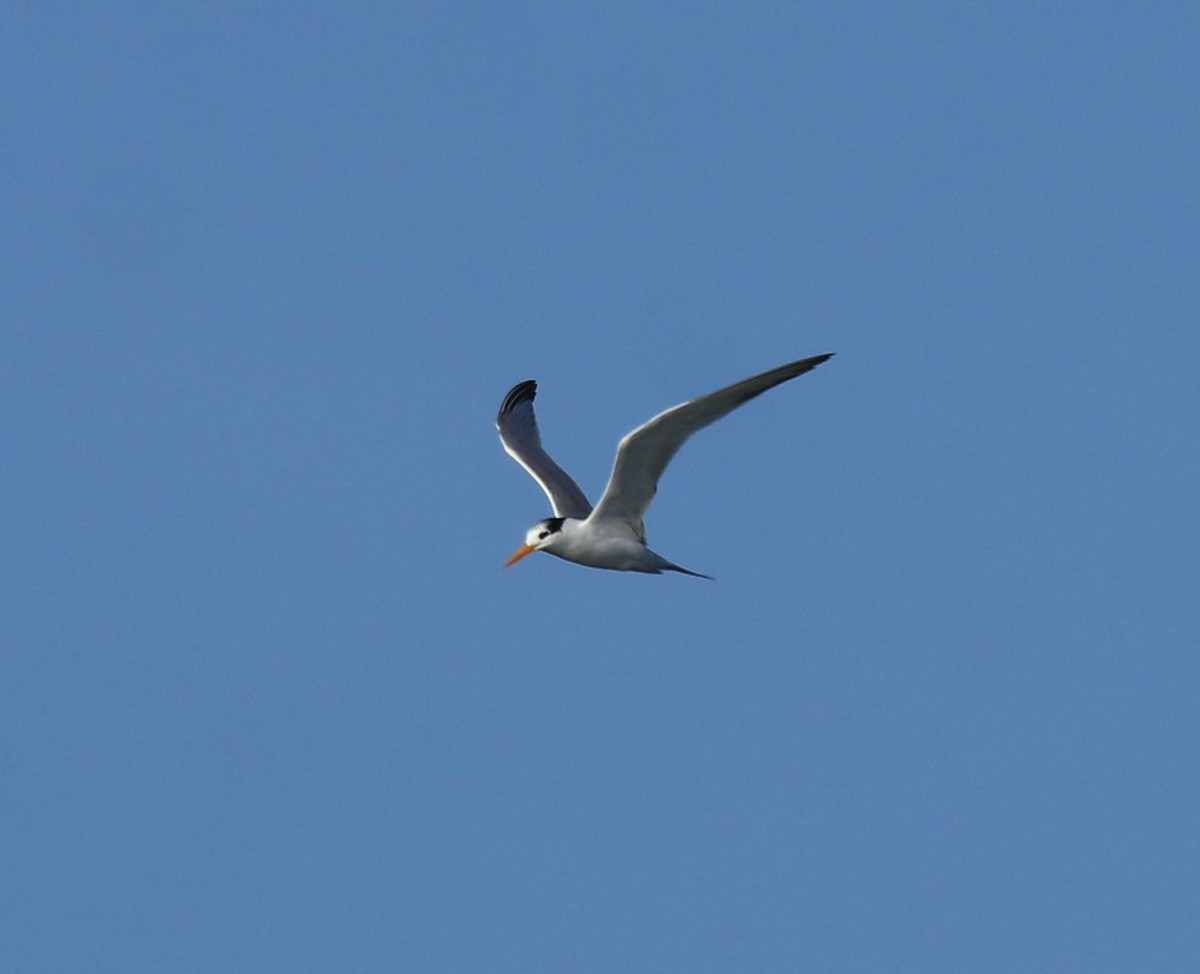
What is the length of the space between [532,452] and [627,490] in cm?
567

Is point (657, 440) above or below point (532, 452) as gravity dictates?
below

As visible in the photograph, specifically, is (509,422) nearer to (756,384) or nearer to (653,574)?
(653,574)

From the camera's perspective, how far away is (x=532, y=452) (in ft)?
92.5

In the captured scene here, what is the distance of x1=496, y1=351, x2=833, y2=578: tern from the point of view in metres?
20.2

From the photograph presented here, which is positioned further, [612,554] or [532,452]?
[532,452]

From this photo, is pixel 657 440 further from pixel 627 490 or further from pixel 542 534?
pixel 542 534

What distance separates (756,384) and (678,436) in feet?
6.00

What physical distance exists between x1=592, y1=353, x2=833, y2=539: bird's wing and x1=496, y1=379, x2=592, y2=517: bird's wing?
9.19 ft

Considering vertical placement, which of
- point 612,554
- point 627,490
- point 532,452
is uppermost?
point 532,452

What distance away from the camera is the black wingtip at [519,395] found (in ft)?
96.3

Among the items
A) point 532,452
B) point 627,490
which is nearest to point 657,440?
point 627,490

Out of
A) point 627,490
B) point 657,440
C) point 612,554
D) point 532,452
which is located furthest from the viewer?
point 532,452

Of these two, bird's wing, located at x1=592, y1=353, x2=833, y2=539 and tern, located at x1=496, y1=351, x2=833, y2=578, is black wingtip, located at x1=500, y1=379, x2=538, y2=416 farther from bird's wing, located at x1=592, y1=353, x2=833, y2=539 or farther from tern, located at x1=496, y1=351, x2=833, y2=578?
bird's wing, located at x1=592, y1=353, x2=833, y2=539

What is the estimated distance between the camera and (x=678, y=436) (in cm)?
2144
